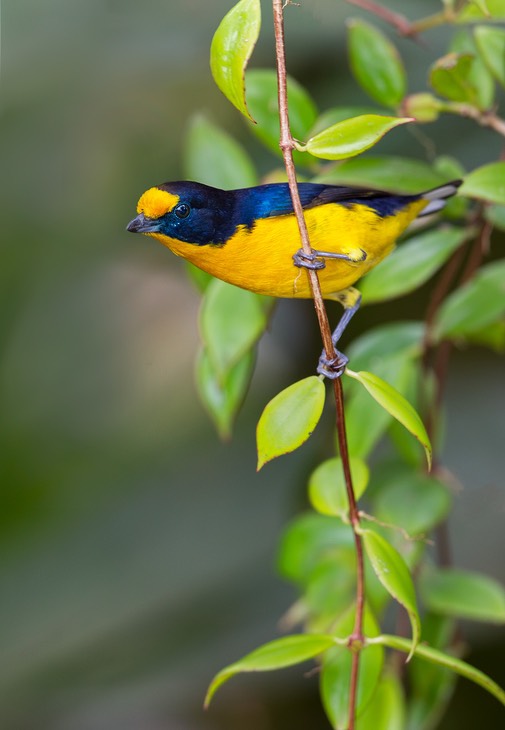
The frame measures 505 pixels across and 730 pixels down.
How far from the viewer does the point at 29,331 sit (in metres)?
1.94

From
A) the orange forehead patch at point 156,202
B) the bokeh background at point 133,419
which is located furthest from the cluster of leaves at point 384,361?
the bokeh background at point 133,419

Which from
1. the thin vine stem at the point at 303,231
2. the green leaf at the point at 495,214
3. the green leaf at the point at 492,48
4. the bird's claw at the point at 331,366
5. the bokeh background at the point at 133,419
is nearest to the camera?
the thin vine stem at the point at 303,231

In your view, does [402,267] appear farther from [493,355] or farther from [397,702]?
[493,355]

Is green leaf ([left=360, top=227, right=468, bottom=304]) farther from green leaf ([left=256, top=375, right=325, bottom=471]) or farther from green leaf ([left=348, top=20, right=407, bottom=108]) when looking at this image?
green leaf ([left=256, top=375, right=325, bottom=471])

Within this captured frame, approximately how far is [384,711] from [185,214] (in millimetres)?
651

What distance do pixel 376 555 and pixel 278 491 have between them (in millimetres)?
1210

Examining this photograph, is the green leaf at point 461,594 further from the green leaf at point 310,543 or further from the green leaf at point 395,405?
the green leaf at point 395,405

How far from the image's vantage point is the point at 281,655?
28.8 inches

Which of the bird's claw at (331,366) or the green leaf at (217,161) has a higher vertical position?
the green leaf at (217,161)

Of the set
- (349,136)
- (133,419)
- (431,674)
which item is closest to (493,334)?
(431,674)

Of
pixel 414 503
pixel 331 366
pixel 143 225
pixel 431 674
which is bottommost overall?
pixel 431 674

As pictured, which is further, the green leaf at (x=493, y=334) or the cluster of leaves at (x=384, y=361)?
the green leaf at (x=493, y=334)

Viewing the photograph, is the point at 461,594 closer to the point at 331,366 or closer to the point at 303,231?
the point at 331,366

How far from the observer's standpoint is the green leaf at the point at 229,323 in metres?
0.93
